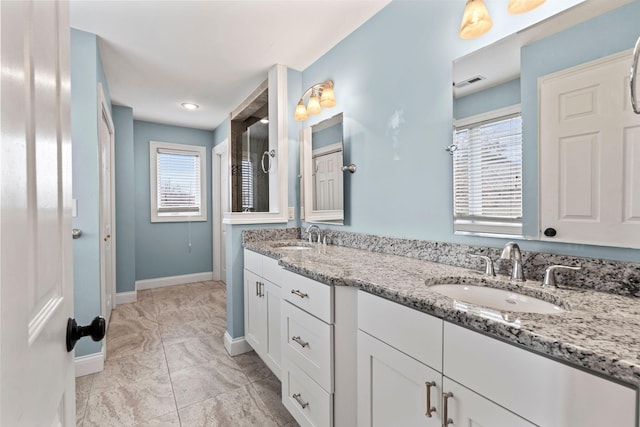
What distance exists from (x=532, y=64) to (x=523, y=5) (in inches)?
8.4

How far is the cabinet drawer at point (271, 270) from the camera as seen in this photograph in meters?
1.83

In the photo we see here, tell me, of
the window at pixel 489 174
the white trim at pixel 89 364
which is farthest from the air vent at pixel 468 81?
the white trim at pixel 89 364

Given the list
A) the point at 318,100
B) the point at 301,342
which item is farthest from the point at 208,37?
the point at 301,342

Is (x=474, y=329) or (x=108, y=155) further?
(x=108, y=155)

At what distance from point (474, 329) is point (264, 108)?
2.96 m

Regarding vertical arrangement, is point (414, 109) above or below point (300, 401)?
above

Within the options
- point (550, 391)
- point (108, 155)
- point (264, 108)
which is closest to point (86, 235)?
point (108, 155)

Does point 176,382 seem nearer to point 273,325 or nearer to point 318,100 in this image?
point 273,325

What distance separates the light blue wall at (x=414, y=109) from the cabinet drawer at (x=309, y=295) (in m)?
0.67

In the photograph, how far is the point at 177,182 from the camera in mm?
4465

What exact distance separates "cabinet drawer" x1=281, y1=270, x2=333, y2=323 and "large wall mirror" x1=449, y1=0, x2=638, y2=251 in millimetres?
833

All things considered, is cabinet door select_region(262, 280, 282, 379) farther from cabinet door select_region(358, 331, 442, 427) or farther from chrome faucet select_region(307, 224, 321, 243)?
cabinet door select_region(358, 331, 442, 427)

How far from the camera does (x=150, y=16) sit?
1911mm

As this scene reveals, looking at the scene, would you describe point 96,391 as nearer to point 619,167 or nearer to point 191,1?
point 191,1
